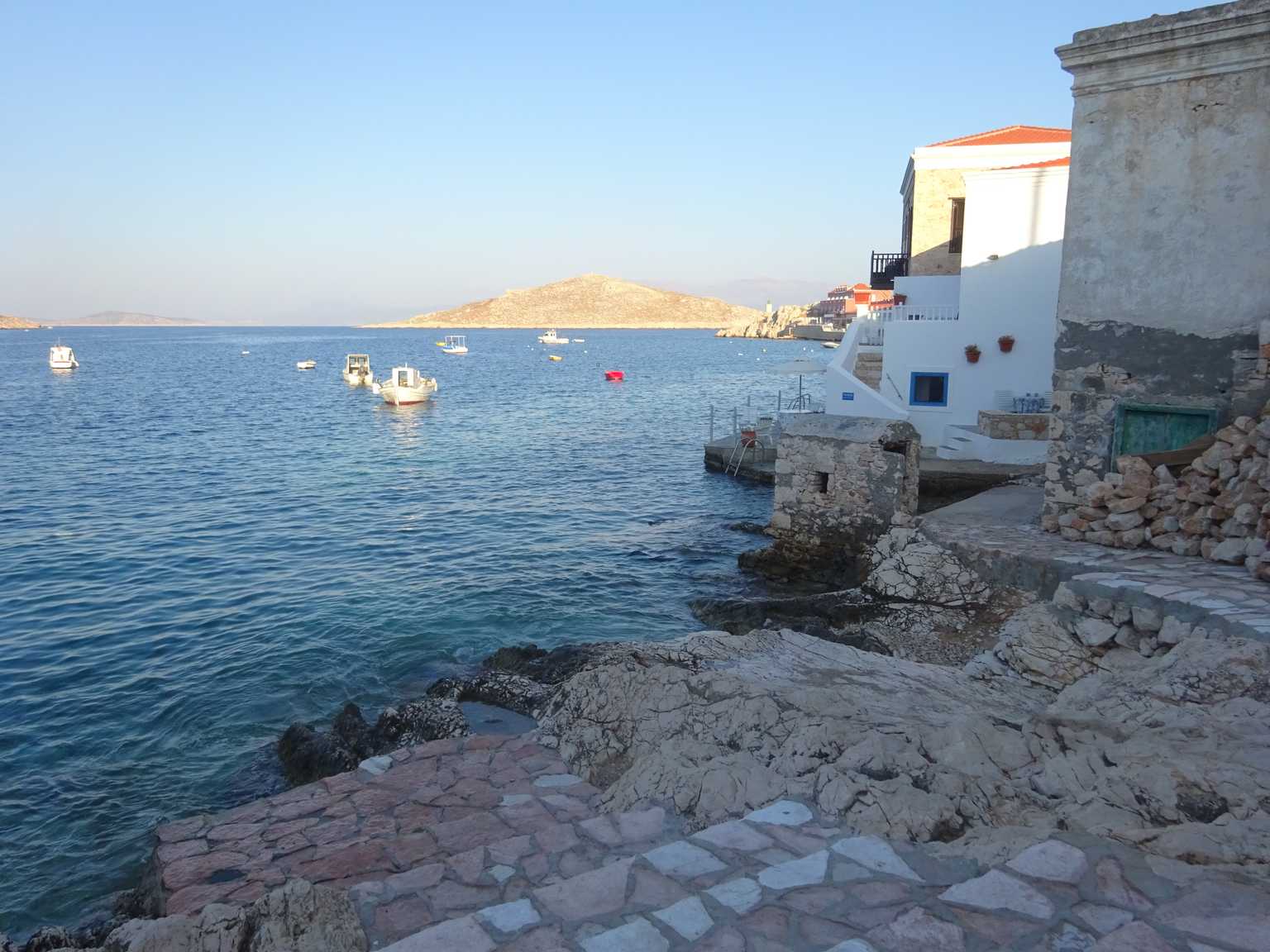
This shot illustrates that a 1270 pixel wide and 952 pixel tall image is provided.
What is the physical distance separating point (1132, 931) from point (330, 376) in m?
75.9

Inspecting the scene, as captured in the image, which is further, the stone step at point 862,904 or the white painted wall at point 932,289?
the white painted wall at point 932,289

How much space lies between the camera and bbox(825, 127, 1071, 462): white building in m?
20.0

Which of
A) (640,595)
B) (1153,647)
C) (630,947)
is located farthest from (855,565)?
(630,947)

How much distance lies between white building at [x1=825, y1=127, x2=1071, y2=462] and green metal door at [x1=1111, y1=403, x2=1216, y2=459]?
27.4ft

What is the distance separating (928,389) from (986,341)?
5.60 ft

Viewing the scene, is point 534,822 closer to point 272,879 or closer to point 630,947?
point 272,879

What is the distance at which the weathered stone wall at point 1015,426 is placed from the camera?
19.2 metres

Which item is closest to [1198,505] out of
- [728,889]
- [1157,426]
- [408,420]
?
[1157,426]

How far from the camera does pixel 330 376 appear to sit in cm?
7381

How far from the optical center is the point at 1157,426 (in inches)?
433

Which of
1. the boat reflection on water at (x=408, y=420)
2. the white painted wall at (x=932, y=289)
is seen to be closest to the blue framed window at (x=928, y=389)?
the white painted wall at (x=932, y=289)

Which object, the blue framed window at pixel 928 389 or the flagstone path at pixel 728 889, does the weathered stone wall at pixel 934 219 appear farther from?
the flagstone path at pixel 728 889

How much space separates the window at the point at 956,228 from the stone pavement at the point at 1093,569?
12.4m

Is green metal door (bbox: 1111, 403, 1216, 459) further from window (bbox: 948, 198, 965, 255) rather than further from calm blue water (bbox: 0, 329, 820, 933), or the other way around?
window (bbox: 948, 198, 965, 255)
